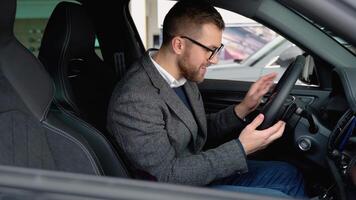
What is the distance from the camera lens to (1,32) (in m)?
1.51

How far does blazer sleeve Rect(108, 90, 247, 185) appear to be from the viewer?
5.35 feet

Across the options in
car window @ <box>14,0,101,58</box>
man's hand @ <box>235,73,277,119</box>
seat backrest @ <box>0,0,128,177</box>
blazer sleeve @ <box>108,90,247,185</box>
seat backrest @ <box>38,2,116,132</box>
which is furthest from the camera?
car window @ <box>14,0,101,58</box>

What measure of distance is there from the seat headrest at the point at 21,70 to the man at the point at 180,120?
0.25 m

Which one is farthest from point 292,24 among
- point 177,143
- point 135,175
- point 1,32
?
point 1,32

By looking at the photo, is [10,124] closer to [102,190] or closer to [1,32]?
[1,32]

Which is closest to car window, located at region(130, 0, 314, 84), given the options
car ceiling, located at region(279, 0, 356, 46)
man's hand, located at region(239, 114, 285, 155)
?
man's hand, located at region(239, 114, 285, 155)

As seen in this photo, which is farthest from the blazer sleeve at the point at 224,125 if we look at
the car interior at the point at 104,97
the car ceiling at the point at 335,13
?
the car ceiling at the point at 335,13

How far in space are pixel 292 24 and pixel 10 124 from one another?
121 centimetres

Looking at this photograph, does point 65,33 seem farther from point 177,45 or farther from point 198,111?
point 198,111

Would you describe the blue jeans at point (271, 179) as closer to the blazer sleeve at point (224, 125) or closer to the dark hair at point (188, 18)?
the blazer sleeve at point (224, 125)

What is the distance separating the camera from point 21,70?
1.57 meters

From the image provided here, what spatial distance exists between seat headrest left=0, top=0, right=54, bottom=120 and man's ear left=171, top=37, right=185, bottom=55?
46cm

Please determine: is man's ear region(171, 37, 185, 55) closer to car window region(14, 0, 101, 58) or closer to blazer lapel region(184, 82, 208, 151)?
blazer lapel region(184, 82, 208, 151)

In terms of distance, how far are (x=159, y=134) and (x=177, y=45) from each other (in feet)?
1.13
